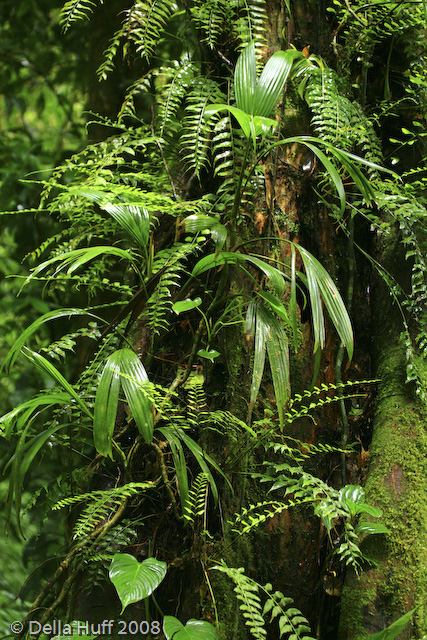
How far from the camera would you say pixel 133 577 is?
37.8 inches

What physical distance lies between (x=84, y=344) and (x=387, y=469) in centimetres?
139

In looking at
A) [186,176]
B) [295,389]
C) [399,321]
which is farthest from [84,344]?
[399,321]

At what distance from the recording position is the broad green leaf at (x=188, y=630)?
0.96m

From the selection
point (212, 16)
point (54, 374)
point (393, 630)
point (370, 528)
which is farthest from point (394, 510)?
point (212, 16)

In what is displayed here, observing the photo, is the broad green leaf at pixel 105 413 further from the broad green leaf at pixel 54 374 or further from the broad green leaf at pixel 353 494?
the broad green leaf at pixel 353 494

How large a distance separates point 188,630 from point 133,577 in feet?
0.58

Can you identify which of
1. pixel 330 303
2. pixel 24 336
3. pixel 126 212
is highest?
pixel 126 212

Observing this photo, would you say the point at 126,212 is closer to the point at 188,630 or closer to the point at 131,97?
the point at 131,97

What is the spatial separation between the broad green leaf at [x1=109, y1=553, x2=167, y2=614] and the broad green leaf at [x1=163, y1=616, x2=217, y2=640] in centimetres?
9

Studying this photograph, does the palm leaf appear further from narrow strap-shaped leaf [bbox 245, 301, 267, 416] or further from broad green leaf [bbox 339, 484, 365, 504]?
broad green leaf [bbox 339, 484, 365, 504]

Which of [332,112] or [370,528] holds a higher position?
[332,112]

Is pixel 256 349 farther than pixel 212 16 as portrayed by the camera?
No

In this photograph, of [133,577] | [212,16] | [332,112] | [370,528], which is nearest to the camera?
[133,577]

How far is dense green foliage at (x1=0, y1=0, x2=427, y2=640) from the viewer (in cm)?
111
